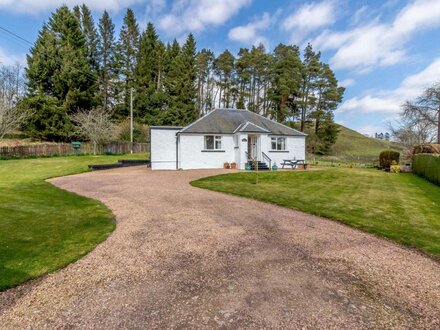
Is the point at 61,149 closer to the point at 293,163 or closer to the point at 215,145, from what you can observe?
the point at 215,145

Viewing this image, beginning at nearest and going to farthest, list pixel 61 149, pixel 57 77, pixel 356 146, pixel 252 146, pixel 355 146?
pixel 252 146 → pixel 61 149 → pixel 57 77 → pixel 355 146 → pixel 356 146

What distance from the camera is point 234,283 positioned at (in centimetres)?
323

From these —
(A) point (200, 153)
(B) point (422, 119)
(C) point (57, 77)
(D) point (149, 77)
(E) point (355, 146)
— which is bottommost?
(A) point (200, 153)

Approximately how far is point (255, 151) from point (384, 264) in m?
16.4

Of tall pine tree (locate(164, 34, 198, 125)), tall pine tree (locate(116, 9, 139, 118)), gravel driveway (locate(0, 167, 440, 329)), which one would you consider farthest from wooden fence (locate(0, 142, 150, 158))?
gravel driveway (locate(0, 167, 440, 329))

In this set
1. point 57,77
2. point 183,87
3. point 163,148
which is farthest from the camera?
point 183,87

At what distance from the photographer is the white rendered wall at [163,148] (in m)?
18.7

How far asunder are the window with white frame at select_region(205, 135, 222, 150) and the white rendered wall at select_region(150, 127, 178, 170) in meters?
2.56

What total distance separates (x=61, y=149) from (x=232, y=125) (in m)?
20.3

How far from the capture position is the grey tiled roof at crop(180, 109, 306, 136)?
19.2 m

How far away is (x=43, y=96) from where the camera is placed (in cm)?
3028

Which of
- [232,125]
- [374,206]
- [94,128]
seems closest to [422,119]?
[232,125]

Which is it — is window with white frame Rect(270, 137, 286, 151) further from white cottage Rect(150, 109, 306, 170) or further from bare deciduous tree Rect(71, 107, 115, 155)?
bare deciduous tree Rect(71, 107, 115, 155)

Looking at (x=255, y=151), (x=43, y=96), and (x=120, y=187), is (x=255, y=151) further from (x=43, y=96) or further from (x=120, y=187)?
(x=43, y=96)
